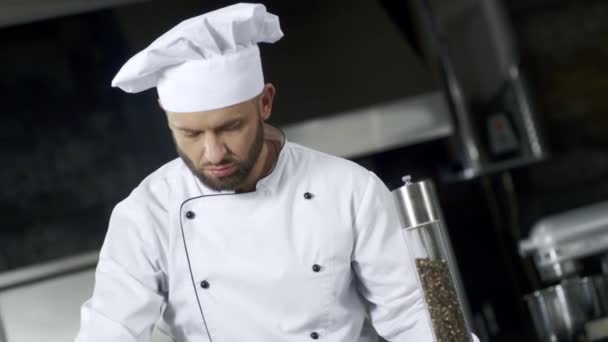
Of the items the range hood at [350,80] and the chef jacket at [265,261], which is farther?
the range hood at [350,80]

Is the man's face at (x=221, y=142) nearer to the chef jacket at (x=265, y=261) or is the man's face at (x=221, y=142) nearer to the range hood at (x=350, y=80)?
the chef jacket at (x=265, y=261)

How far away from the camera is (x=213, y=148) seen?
3.76ft

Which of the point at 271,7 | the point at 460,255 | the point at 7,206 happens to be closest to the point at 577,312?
the point at 460,255

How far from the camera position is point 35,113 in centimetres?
178

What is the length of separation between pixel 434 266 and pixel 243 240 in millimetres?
308

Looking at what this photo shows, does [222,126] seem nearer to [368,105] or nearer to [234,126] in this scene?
[234,126]

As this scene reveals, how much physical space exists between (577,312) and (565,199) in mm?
602

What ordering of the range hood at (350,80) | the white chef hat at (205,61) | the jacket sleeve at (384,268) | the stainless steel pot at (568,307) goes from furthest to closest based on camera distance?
the range hood at (350,80)
the stainless steel pot at (568,307)
the jacket sleeve at (384,268)
the white chef hat at (205,61)

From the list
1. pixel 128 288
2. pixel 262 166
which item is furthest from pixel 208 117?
pixel 128 288

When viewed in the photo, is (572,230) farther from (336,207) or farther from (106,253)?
(106,253)

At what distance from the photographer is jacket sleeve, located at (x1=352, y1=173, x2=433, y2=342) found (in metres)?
1.22

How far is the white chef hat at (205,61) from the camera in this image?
3.66 ft

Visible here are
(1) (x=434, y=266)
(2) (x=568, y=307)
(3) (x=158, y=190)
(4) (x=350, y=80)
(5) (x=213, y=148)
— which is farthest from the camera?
(4) (x=350, y=80)

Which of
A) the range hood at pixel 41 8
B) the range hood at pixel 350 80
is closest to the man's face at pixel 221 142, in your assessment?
the range hood at pixel 350 80
